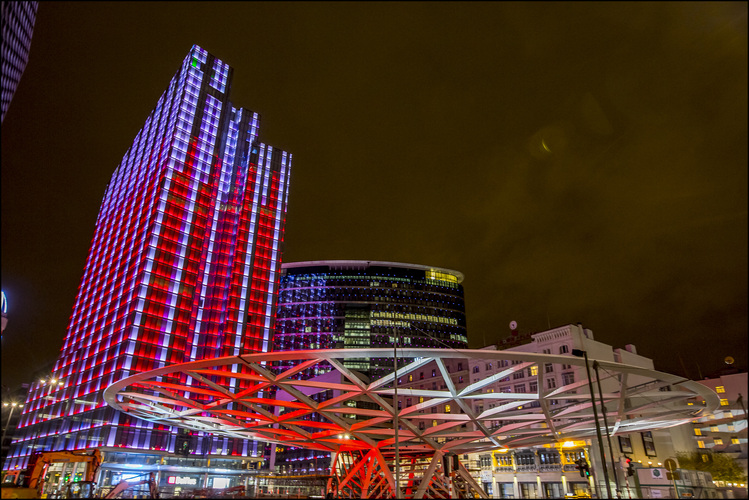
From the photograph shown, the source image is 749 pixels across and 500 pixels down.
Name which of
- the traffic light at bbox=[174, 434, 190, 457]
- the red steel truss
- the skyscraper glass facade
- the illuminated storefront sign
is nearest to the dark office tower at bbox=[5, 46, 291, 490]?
the traffic light at bbox=[174, 434, 190, 457]

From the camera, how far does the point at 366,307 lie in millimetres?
161375

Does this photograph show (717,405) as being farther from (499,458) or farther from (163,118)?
(163,118)

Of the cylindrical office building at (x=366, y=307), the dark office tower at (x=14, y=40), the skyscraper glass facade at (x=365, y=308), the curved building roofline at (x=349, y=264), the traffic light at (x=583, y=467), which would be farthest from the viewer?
the curved building roofline at (x=349, y=264)

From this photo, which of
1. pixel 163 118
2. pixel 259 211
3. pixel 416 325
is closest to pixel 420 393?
pixel 259 211

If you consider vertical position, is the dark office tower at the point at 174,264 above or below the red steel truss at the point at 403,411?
above

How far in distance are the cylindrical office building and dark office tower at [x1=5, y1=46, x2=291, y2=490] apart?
5065 cm

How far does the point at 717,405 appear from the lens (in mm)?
39844

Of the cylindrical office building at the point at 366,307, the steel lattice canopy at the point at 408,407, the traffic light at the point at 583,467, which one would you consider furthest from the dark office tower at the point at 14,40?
the cylindrical office building at the point at 366,307

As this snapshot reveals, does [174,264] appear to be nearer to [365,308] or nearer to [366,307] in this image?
[365,308]

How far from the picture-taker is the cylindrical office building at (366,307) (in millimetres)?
157000

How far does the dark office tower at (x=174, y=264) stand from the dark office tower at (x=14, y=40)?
1081 inches

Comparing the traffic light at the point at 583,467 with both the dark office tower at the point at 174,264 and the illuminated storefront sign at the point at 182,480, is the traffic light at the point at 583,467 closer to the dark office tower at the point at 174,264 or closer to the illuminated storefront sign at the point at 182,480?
the dark office tower at the point at 174,264

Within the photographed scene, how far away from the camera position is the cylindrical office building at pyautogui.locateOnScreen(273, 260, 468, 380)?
515 feet

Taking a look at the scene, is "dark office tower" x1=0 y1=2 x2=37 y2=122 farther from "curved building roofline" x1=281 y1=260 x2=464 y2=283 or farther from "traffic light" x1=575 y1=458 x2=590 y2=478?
"curved building roofline" x1=281 y1=260 x2=464 y2=283
